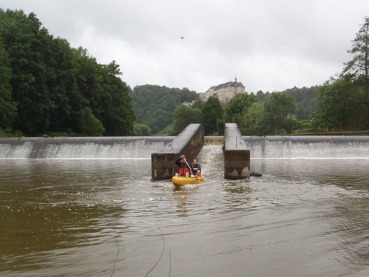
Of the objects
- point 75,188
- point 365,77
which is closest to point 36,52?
point 75,188

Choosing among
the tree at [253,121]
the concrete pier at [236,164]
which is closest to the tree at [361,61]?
the tree at [253,121]

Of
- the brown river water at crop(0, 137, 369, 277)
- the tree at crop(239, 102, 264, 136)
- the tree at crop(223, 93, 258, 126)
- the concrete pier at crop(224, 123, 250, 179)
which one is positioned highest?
the tree at crop(223, 93, 258, 126)

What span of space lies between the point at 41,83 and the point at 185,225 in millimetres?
39436

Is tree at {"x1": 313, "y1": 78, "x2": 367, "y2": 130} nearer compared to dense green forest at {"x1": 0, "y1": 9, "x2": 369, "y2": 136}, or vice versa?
dense green forest at {"x1": 0, "y1": 9, "x2": 369, "y2": 136}

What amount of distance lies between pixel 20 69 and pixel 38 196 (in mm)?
33529

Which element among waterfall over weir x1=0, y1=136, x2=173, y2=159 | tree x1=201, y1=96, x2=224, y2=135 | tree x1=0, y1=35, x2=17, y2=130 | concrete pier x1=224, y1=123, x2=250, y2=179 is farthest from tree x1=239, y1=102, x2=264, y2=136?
concrete pier x1=224, y1=123, x2=250, y2=179

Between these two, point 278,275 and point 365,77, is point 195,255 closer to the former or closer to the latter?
point 278,275

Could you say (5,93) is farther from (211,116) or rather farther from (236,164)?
(211,116)

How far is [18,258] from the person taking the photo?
8.57m

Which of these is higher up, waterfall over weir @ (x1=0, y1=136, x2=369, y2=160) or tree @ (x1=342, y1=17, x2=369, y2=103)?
tree @ (x1=342, y1=17, x2=369, y2=103)

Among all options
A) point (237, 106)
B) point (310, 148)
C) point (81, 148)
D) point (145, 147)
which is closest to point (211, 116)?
point (237, 106)

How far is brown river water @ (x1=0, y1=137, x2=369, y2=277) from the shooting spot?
8109mm

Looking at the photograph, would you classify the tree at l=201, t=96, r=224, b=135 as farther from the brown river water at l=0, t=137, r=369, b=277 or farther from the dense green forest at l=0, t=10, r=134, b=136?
the brown river water at l=0, t=137, r=369, b=277

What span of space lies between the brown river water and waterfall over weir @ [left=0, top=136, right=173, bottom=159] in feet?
32.3
